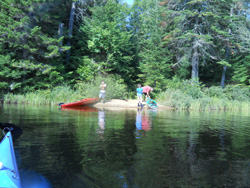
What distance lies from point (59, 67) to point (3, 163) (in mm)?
21132

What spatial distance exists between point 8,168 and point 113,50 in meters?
23.5

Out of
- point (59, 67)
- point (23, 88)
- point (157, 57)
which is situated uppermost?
point (157, 57)

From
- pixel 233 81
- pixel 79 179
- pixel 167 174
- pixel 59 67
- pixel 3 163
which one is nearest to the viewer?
pixel 3 163

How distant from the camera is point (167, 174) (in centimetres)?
480

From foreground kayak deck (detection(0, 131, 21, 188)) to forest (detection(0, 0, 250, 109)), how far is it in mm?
17751

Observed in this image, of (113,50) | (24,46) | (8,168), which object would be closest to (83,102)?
(24,46)

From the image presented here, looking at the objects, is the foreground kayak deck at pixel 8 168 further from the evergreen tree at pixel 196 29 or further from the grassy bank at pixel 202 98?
the evergreen tree at pixel 196 29

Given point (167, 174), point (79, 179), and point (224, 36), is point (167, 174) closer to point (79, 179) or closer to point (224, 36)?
point (79, 179)

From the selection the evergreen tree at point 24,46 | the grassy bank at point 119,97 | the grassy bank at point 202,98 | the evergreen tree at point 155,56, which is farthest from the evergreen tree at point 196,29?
the evergreen tree at point 24,46

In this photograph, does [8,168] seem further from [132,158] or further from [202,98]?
[202,98]

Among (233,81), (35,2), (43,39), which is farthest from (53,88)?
(233,81)

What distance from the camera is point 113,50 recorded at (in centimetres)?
2652

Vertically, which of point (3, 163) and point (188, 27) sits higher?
point (188, 27)

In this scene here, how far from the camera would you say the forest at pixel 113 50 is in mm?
21688
